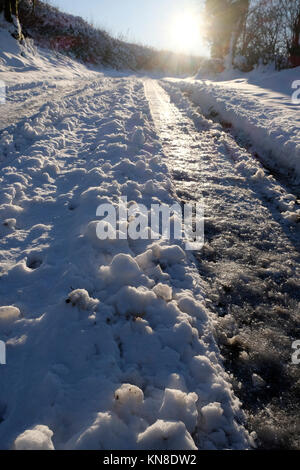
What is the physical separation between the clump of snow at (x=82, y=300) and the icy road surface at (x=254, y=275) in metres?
0.97

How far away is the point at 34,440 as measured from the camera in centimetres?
132

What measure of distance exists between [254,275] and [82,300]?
159cm

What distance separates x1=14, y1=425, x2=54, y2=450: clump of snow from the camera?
1.31 metres

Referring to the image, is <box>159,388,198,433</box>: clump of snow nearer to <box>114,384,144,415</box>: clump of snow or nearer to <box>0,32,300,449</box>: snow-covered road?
<box>0,32,300,449</box>: snow-covered road

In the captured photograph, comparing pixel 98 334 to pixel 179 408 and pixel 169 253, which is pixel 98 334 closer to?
pixel 179 408

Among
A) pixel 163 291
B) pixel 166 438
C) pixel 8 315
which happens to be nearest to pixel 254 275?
pixel 163 291

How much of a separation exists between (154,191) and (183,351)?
2.43 metres

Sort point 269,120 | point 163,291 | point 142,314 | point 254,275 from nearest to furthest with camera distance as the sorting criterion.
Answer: point 142,314
point 163,291
point 254,275
point 269,120

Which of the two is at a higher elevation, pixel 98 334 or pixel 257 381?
pixel 98 334

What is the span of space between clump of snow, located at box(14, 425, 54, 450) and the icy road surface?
43.4 inches

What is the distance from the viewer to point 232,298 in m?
2.42

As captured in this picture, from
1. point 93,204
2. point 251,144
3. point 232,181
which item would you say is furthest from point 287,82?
point 93,204

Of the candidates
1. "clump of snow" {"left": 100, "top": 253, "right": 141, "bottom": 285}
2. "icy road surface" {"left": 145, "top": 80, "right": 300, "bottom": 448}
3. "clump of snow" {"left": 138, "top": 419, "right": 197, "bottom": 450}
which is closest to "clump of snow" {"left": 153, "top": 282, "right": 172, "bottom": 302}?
"clump of snow" {"left": 100, "top": 253, "right": 141, "bottom": 285}
